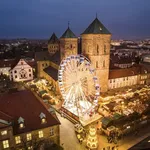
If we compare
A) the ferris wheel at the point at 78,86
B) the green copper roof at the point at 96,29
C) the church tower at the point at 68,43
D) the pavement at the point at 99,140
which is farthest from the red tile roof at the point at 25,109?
the church tower at the point at 68,43

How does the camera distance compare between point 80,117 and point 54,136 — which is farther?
point 80,117

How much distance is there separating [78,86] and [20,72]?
3334 cm

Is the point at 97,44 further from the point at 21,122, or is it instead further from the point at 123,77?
the point at 21,122

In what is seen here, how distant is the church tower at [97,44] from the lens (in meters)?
→ 44.8

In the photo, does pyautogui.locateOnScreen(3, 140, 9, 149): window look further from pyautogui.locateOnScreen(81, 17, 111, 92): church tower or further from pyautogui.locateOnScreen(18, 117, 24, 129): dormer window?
pyautogui.locateOnScreen(81, 17, 111, 92): church tower

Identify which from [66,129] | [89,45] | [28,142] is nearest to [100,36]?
[89,45]

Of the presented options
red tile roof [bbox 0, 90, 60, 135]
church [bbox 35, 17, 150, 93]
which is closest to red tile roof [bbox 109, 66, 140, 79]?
church [bbox 35, 17, 150, 93]

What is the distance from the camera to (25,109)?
84.6ft

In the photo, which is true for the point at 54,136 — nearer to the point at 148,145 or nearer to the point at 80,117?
the point at 80,117

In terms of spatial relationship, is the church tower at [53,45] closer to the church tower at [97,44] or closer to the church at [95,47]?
the church at [95,47]

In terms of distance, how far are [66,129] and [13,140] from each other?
11.3m

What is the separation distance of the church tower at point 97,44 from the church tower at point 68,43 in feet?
25.6

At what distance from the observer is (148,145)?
18.0 m

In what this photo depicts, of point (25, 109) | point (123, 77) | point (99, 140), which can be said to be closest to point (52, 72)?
point (123, 77)
